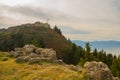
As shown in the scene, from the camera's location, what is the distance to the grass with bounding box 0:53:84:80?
174 feet

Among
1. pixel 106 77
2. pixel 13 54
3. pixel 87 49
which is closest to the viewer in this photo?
pixel 106 77

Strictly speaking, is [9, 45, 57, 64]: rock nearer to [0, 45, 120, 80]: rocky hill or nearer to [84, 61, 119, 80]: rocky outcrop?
[0, 45, 120, 80]: rocky hill

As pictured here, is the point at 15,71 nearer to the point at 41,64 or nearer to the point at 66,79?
the point at 41,64

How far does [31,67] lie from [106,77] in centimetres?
2499

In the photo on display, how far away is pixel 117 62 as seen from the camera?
130125 millimetres

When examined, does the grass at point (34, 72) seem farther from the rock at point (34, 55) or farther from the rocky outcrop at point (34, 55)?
the rock at point (34, 55)

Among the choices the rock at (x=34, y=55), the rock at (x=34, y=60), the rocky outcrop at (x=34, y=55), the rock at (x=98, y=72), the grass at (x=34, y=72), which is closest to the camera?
the rock at (x=98, y=72)

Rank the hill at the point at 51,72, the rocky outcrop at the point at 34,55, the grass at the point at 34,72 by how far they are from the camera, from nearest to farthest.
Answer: the hill at the point at 51,72 < the grass at the point at 34,72 < the rocky outcrop at the point at 34,55

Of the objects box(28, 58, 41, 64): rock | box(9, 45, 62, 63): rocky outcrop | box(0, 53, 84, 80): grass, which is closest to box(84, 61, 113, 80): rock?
box(0, 53, 84, 80): grass

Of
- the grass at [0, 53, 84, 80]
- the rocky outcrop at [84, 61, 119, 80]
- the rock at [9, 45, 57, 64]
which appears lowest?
the grass at [0, 53, 84, 80]

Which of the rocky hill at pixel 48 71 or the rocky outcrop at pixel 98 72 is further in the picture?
the rocky hill at pixel 48 71

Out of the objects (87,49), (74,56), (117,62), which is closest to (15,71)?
(87,49)

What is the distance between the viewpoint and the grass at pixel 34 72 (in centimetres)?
5309

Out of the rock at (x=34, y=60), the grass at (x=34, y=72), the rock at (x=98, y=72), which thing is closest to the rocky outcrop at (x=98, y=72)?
the rock at (x=98, y=72)
